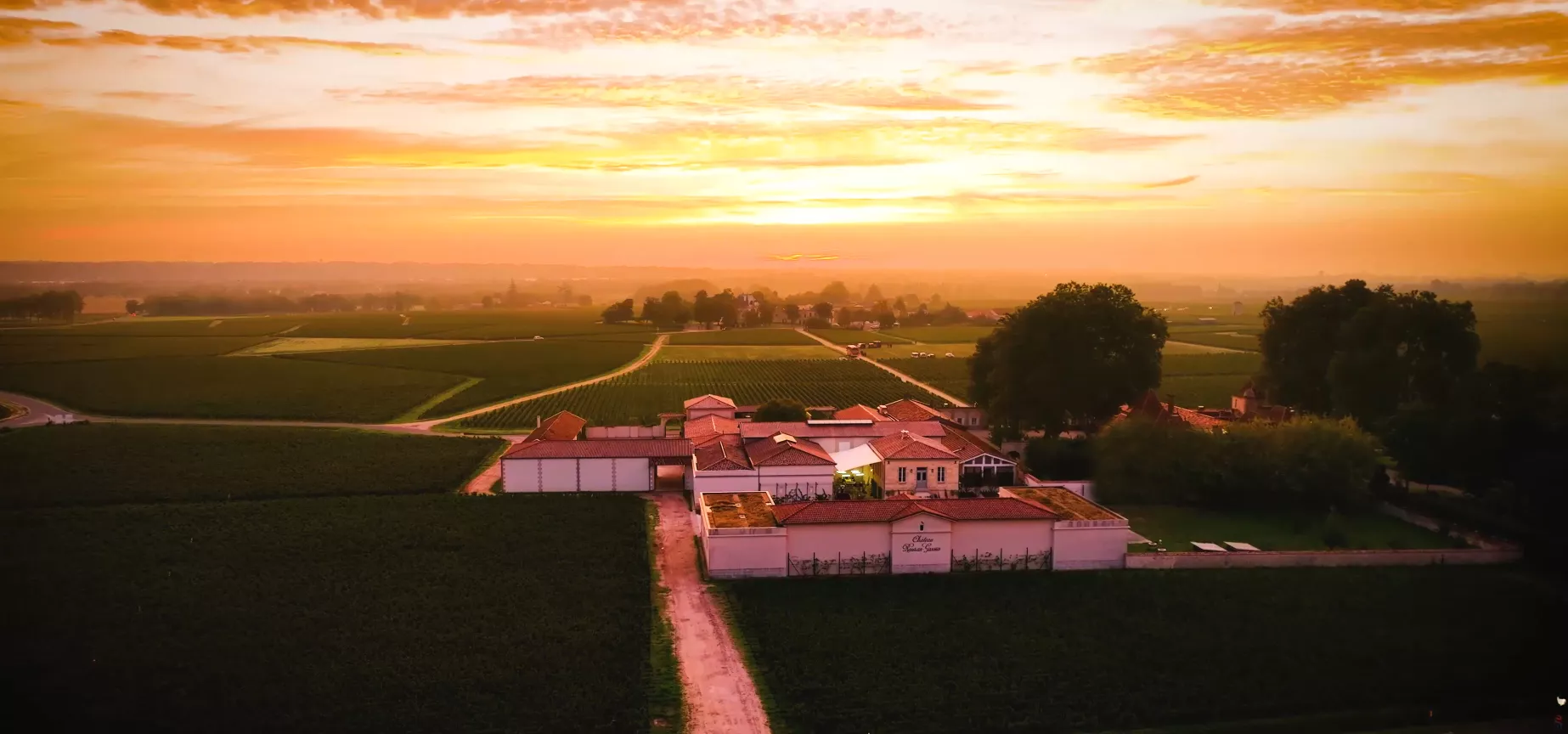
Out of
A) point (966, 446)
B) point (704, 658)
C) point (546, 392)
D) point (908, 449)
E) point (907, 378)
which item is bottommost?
point (704, 658)

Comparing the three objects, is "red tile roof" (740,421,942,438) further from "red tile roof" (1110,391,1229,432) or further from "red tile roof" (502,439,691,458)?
"red tile roof" (1110,391,1229,432)

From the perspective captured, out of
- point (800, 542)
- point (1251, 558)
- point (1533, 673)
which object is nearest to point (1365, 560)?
point (1251, 558)

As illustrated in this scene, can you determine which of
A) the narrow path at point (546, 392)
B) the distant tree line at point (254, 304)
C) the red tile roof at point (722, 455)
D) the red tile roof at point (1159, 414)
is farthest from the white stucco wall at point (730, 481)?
the distant tree line at point (254, 304)

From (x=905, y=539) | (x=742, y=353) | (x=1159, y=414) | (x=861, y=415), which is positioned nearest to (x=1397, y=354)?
(x=1159, y=414)

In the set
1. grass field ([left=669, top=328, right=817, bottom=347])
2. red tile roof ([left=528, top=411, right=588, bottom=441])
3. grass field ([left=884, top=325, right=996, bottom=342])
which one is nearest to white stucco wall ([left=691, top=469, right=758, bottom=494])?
red tile roof ([left=528, top=411, right=588, bottom=441])

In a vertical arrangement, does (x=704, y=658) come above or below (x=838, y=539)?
below

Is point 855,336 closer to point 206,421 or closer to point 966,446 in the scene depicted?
point 206,421

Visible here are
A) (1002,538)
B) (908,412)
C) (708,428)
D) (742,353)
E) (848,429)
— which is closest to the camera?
(1002,538)
